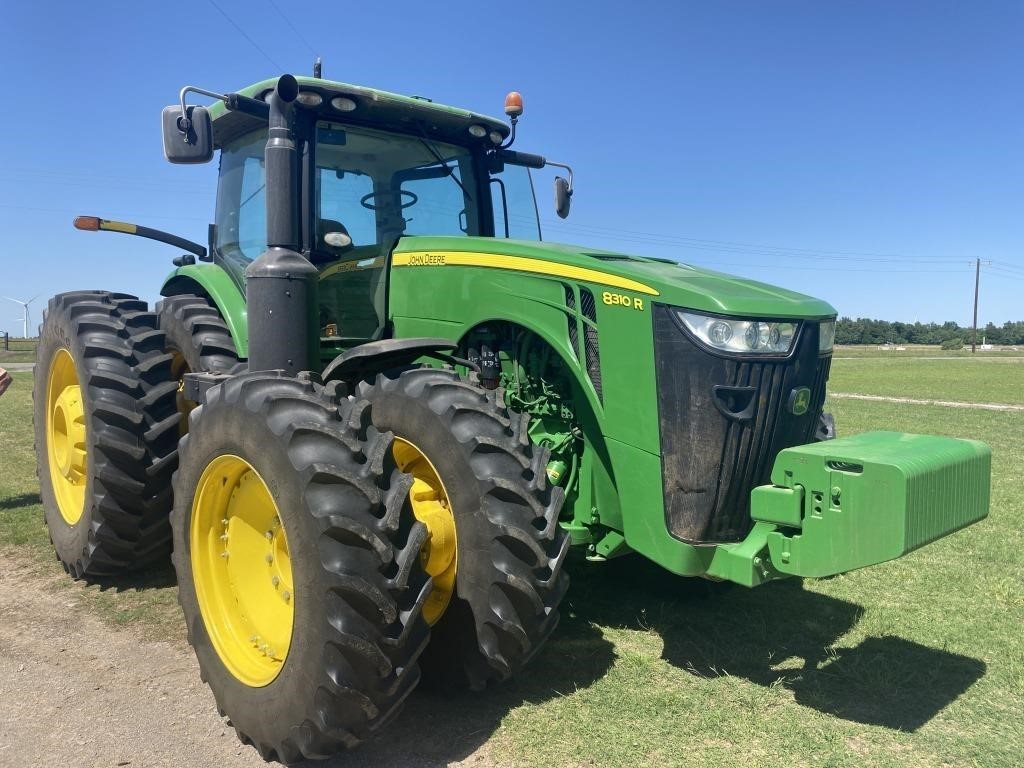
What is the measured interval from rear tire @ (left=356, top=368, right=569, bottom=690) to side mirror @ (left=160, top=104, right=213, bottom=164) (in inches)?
61.9

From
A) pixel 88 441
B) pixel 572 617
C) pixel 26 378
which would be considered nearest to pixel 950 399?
pixel 572 617

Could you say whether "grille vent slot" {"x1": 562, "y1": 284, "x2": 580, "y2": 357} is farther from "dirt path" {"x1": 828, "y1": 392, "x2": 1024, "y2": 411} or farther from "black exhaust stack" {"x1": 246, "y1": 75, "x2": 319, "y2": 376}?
"dirt path" {"x1": 828, "y1": 392, "x2": 1024, "y2": 411}

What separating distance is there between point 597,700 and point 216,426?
1.85 metres

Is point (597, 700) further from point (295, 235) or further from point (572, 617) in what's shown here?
point (295, 235)

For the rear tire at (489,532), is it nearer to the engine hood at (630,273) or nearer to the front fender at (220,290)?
the engine hood at (630,273)

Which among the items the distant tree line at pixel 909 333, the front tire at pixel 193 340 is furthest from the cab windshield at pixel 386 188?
the distant tree line at pixel 909 333

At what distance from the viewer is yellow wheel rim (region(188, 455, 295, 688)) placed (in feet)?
10.2

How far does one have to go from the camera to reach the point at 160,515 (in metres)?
4.62

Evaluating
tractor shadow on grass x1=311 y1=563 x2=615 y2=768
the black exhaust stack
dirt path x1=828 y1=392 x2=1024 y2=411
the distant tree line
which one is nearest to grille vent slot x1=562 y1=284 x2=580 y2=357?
Result: the black exhaust stack

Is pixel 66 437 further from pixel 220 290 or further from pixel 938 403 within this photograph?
pixel 938 403

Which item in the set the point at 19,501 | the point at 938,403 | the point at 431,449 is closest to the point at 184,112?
the point at 431,449

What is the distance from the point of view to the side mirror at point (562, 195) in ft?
17.3

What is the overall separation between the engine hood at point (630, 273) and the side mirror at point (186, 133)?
3.43 feet

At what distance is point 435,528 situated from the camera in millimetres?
3242
